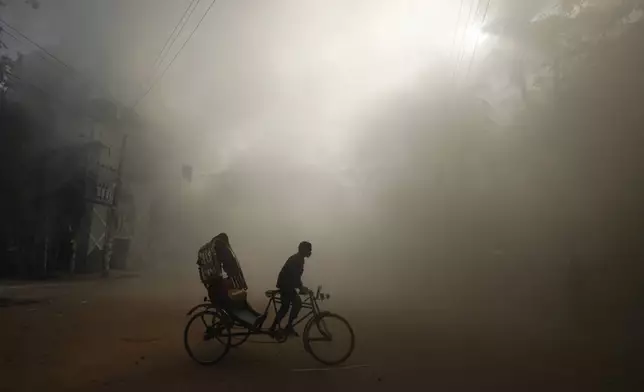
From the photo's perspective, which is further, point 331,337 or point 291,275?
point 291,275

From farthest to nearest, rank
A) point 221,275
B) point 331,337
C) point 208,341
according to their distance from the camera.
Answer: point 221,275 → point 208,341 → point 331,337

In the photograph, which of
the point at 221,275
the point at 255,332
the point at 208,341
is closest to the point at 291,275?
the point at 255,332

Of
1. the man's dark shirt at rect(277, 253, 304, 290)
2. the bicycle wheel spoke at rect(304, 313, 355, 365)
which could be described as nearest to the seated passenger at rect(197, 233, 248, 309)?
the man's dark shirt at rect(277, 253, 304, 290)

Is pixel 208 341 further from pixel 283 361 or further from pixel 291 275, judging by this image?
pixel 291 275

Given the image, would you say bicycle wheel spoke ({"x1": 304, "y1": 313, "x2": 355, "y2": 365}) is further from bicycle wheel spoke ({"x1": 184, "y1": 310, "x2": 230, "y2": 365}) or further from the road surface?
bicycle wheel spoke ({"x1": 184, "y1": 310, "x2": 230, "y2": 365})

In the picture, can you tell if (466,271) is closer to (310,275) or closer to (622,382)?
(310,275)

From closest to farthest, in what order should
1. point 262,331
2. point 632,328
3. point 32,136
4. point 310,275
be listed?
point 262,331 → point 632,328 → point 32,136 → point 310,275

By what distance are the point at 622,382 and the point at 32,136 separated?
22469 millimetres

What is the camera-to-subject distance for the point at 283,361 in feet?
21.1

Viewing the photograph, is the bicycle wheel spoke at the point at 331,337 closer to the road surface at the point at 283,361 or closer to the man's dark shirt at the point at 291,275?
the road surface at the point at 283,361

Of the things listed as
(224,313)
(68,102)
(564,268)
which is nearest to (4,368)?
(224,313)

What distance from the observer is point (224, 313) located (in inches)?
252

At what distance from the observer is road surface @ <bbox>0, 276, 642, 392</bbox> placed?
5312 millimetres

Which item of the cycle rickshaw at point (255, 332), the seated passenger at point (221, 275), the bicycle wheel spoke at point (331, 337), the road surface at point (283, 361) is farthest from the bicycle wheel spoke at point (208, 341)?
the bicycle wheel spoke at point (331, 337)
